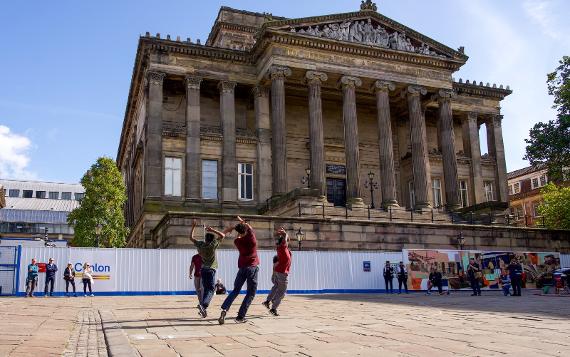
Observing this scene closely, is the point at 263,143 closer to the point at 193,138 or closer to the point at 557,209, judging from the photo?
the point at 193,138

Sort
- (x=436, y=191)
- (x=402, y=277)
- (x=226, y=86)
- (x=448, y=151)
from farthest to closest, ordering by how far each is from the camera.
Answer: (x=436, y=191), (x=448, y=151), (x=226, y=86), (x=402, y=277)

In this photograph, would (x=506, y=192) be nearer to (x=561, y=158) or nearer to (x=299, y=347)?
(x=561, y=158)

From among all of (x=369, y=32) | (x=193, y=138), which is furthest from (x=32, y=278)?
(x=369, y=32)

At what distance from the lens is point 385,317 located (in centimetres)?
1160

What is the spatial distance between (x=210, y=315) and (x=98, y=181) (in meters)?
30.1

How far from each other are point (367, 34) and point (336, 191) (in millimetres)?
11748


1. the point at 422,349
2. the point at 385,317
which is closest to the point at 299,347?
the point at 422,349

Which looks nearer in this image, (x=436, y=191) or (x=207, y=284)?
(x=207, y=284)

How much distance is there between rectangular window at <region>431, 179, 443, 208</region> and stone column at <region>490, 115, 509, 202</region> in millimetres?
5142

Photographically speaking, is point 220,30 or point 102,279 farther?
point 220,30

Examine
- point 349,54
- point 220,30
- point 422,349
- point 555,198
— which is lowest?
point 422,349

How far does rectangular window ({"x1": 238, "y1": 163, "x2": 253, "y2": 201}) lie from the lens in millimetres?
38294

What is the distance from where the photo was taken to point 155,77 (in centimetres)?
3669

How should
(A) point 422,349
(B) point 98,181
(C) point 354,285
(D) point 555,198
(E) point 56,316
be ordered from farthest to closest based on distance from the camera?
(D) point 555,198 < (B) point 98,181 < (C) point 354,285 < (E) point 56,316 < (A) point 422,349
